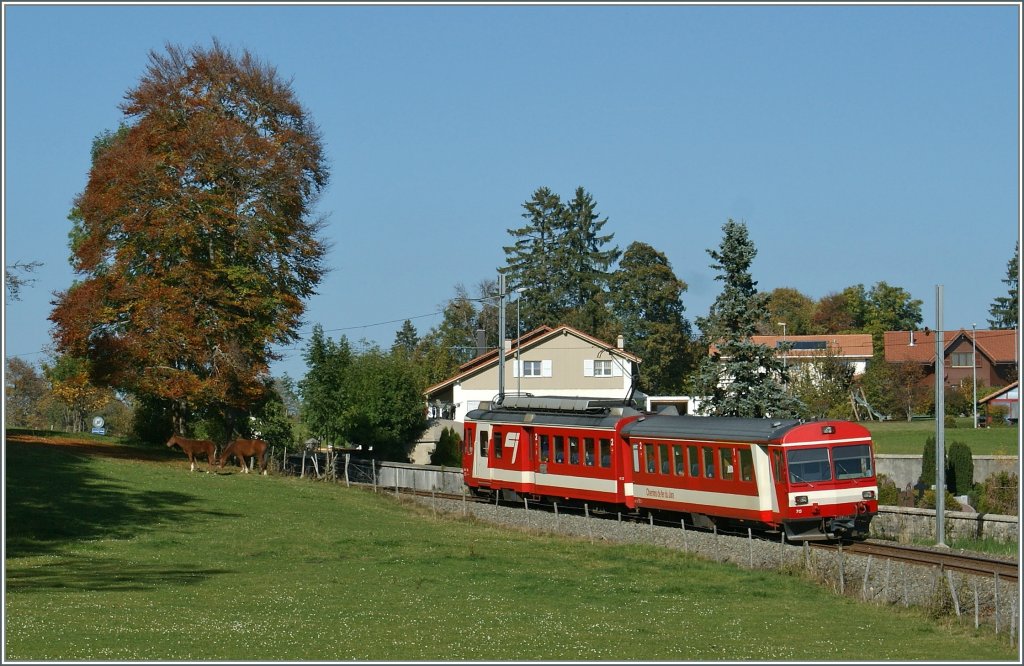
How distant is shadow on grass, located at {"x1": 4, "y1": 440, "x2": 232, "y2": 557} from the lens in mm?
29375

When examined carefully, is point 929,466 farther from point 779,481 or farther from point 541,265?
point 541,265

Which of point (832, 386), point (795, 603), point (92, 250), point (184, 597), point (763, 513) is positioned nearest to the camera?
point (184, 597)

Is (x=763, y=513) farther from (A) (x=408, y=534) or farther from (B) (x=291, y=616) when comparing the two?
(B) (x=291, y=616)

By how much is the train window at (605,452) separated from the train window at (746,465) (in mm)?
5954

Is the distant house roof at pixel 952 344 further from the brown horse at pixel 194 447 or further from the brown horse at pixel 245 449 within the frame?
the brown horse at pixel 194 447

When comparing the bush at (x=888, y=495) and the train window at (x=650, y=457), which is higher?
the train window at (x=650, y=457)

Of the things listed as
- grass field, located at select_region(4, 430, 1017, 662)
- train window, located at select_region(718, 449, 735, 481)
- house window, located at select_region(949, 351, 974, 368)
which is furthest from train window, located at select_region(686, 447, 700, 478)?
house window, located at select_region(949, 351, 974, 368)

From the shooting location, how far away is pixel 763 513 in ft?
99.2

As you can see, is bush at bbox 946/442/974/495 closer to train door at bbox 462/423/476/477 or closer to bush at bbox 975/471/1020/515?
bush at bbox 975/471/1020/515

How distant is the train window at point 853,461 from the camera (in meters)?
30.1

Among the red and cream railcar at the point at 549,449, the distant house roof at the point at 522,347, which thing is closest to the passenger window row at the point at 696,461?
the red and cream railcar at the point at 549,449

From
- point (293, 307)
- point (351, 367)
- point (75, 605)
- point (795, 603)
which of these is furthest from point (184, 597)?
point (351, 367)

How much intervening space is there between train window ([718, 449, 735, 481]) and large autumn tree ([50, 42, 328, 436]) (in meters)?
22.9

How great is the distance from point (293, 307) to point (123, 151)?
902cm
